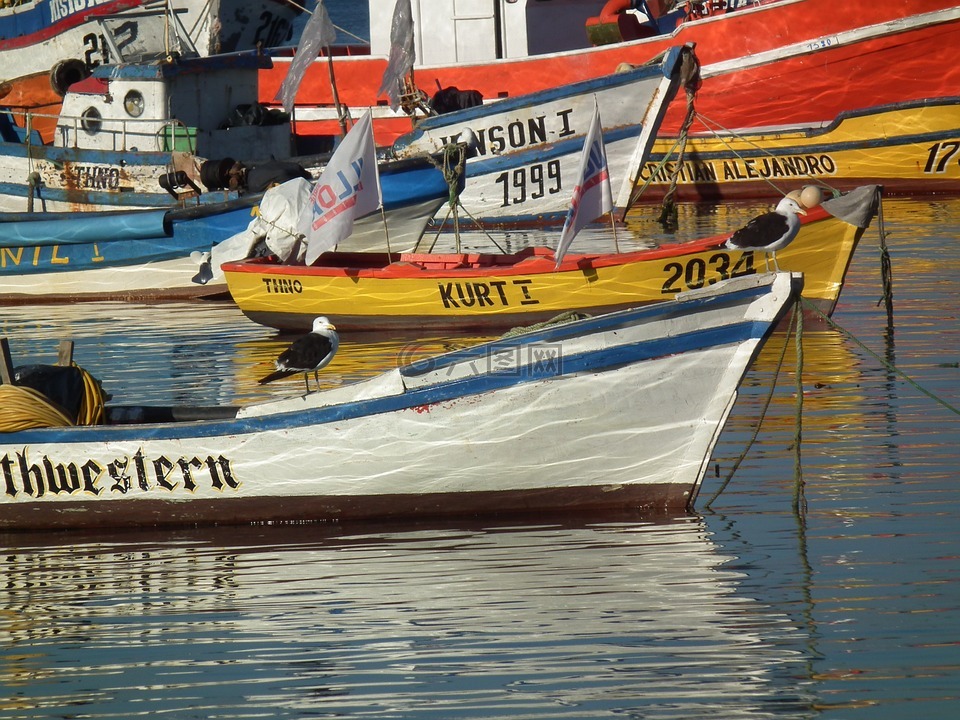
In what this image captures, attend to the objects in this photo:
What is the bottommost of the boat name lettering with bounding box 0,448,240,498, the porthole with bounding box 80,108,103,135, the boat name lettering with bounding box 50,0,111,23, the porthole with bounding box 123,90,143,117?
the boat name lettering with bounding box 0,448,240,498

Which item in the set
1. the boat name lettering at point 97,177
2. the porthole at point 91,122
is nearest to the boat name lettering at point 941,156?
the boat name lettering at point 97,177

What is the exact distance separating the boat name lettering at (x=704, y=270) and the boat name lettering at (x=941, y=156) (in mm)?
10727

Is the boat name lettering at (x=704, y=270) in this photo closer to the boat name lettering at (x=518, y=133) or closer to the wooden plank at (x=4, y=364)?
the boat name lettering at (x=518, y=133)

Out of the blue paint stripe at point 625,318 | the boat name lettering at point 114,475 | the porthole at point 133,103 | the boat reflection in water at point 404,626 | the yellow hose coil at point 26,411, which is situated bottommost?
the boat reflection in water at point 404,626

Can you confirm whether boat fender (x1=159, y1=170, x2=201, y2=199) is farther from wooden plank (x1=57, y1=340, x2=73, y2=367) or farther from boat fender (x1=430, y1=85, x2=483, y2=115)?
wooden plank (x1=57, y1=340, x2=73, y2=367)

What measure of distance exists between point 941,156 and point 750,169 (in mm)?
3103

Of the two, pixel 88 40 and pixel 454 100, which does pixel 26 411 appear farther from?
pixel 454 100

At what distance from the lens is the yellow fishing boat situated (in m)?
22.7

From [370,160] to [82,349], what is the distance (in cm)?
392

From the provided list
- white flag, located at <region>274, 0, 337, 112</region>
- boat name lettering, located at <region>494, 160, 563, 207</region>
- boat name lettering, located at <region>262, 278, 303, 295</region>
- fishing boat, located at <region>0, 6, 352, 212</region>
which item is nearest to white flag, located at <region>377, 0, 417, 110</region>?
white flag, located at <region>274, 0, 337, 112</region>

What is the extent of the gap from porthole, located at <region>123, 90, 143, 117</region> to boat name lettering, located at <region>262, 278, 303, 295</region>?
592cm

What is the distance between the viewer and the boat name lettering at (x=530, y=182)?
810 inches

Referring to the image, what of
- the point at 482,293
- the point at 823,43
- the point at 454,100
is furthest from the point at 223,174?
the point at 823,43

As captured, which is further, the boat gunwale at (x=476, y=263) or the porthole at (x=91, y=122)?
the porthole at (x=91, y=122)
